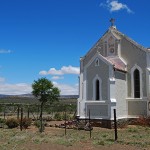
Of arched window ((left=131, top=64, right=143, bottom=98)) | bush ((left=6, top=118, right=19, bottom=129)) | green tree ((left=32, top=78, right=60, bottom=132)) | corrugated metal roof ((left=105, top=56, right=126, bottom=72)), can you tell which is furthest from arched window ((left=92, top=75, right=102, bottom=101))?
green tree ((left=32, top=78, right=60, bottom=132))

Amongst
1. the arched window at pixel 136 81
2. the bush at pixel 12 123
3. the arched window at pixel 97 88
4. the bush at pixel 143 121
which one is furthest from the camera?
the arched window at pixel 136 81

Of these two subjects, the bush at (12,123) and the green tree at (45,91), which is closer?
the bush at (12,123)

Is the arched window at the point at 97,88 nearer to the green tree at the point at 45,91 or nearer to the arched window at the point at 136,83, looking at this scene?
the arched window at the point at 136,83

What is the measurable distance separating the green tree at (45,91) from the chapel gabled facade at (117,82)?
27.8 feet

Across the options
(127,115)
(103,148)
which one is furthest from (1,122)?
(103,148)

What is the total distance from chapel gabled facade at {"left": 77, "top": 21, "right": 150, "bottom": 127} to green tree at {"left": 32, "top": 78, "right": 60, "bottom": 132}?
847 centimetres

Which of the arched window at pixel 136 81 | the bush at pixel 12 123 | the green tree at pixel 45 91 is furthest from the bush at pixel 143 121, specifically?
the green tree at pixel 45 91

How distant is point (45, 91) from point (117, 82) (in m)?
13.6

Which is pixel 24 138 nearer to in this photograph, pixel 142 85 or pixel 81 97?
pixel 81 97

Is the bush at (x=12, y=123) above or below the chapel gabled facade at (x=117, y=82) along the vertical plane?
below

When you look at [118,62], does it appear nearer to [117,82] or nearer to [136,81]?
[136,81]

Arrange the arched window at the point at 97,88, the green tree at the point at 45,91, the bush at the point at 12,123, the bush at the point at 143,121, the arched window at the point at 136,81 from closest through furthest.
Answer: the bush at the point at 12,123, the bush at the point at 143,121, the arched window at the point at 97,88, the arched window at the point at 136,81, the green tree at the point at 45,91

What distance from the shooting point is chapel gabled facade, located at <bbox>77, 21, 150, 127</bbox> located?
2794cm

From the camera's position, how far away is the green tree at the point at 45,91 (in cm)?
3900
